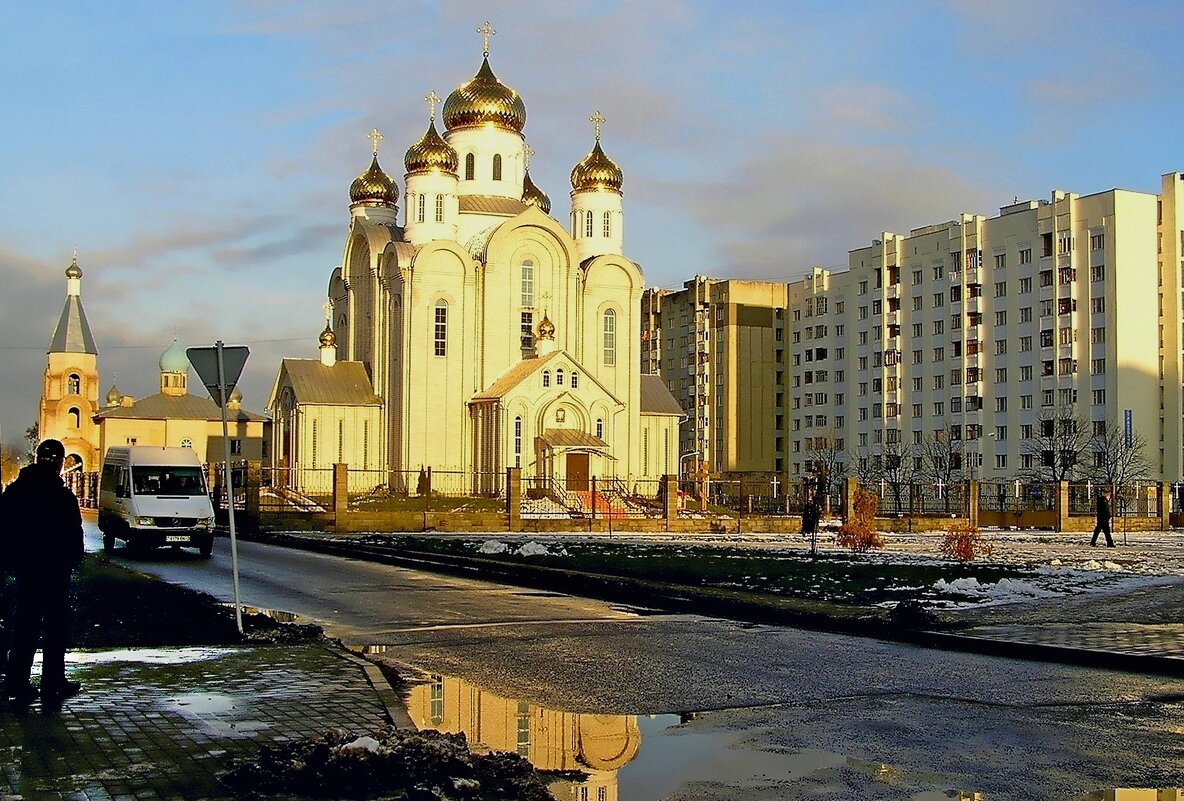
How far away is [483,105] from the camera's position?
239 feet

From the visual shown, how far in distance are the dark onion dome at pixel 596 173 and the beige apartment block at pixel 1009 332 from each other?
94.0 ft

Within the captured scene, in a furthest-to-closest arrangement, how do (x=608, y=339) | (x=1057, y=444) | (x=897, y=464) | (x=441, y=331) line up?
(x=897, y=464) → (x=1057, y=444) → (x=608, y=339) → (x=441, y=331)

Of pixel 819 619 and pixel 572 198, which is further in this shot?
pixel 572 198

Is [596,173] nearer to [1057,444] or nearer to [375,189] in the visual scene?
[375,189]

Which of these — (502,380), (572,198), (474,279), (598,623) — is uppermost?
(572,198)

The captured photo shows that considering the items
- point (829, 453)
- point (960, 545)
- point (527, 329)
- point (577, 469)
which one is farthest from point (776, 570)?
point (829, 453)

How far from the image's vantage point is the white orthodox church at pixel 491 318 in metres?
65.1

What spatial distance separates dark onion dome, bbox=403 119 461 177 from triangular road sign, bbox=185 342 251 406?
5705 centimetres

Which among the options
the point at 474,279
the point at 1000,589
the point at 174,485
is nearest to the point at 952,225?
the point at 474,279

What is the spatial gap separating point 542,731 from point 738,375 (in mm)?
102583

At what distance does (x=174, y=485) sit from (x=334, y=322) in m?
48.1

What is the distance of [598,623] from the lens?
15352 millimetres

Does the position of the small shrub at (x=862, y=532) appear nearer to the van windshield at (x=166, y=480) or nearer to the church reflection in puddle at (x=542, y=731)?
the van windshield at (x=166, y=480)

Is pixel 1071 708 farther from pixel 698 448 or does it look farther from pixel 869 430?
pixel 698 448
